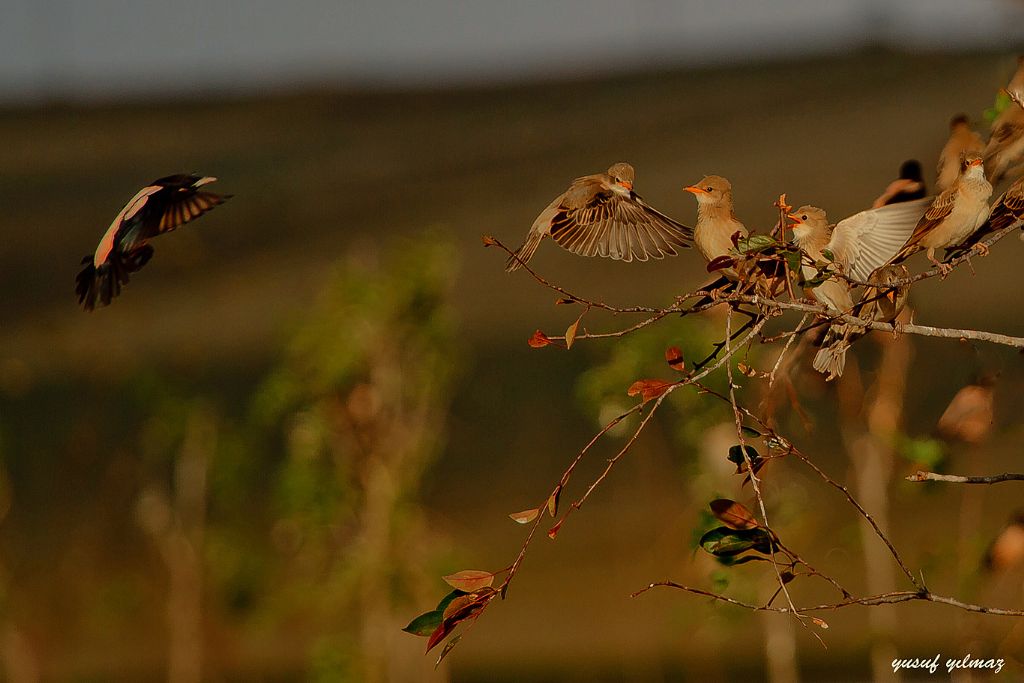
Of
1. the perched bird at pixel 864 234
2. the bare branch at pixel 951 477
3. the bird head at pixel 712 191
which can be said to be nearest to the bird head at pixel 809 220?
the perched bird at pixel 864 234

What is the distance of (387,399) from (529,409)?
260 cm

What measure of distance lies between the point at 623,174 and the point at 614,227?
114 millimetres

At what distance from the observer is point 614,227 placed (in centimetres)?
183

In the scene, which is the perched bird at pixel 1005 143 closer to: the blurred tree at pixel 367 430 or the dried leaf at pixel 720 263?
the dried leaf at pixel 720 263

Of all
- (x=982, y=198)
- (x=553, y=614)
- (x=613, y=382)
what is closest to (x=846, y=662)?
(x=553, y=614)

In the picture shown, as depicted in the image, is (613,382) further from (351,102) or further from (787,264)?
(351,102)

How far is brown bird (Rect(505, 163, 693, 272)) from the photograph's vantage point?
5.71 feet

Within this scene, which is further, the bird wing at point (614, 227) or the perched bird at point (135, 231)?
the bird wing at point (614, 227)

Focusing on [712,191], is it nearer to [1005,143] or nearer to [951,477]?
[1005,143]

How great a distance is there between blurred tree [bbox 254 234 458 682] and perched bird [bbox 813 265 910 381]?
1.99 m

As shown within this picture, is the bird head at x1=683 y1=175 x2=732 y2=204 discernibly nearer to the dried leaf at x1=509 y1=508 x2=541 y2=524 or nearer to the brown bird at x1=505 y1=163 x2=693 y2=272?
the brown bird at x1=505 y1=163 x2=693 y2=272

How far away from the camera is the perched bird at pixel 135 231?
1.58 m

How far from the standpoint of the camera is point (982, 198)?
164cm

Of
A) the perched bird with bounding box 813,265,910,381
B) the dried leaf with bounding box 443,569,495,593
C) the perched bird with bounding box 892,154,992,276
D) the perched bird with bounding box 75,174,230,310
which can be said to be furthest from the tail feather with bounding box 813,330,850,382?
the perched bird with bounding box 75,174,230,310
